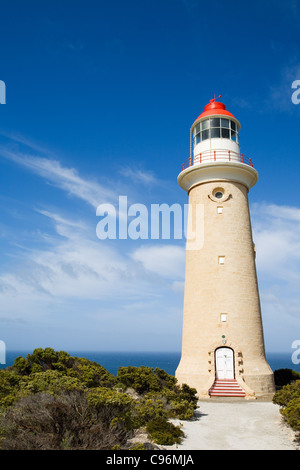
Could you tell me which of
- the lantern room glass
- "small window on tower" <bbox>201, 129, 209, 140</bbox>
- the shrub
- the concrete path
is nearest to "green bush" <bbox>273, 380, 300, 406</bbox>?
the concrete path

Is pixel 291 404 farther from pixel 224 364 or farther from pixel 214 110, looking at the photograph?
pixel 214 110

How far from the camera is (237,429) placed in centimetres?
1212

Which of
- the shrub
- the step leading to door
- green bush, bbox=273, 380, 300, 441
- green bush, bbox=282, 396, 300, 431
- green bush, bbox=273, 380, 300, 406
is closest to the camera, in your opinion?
the shrub

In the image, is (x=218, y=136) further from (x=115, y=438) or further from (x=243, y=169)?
(x=115, y=438)

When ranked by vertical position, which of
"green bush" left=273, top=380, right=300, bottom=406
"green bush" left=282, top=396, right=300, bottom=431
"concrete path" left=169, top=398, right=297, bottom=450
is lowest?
"concrete path" left=169, top=398, right=297, bottom=450

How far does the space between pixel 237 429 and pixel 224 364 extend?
291 inches

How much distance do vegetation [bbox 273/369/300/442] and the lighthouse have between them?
3259mm

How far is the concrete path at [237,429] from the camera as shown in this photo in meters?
10.2

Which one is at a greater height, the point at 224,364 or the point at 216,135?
the point at 216,135

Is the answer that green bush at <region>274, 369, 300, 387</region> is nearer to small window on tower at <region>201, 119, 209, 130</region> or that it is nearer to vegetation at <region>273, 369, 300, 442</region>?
vegetation at <region>273, 369, 300, 442</region>

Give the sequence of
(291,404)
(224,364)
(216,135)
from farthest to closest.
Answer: (216,135) < (224,364) < (291,404)

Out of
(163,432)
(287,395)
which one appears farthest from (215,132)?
(163,432)

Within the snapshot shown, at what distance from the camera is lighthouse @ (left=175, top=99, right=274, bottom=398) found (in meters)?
19.4

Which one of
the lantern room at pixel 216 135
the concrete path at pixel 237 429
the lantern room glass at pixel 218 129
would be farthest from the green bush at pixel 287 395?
the lantern room glass at pixel 218 129
